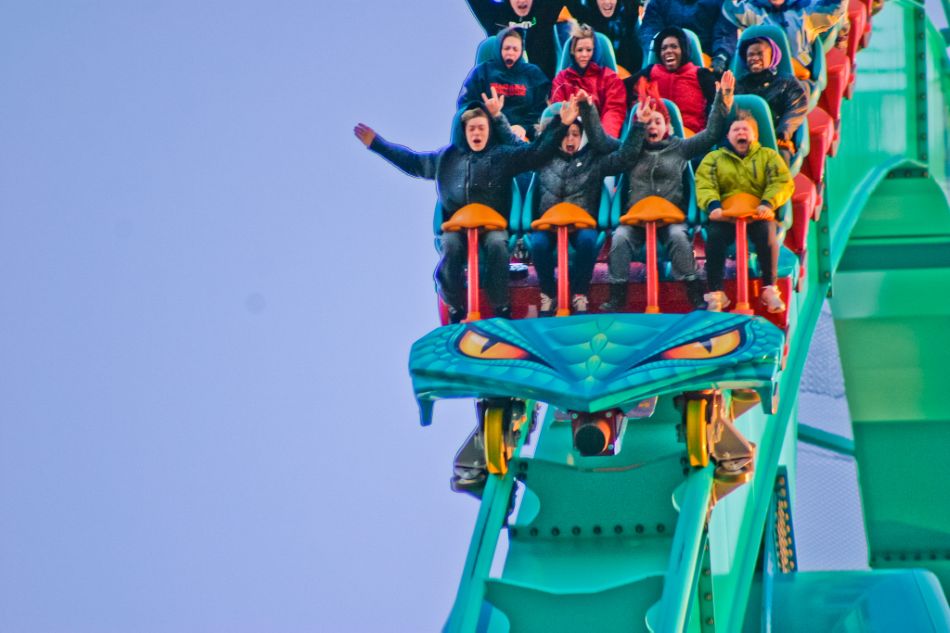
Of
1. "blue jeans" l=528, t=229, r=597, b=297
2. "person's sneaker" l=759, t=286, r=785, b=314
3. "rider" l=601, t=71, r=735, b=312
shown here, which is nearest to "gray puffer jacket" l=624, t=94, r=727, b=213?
"rider" l=601, t=71, r=735, b=312

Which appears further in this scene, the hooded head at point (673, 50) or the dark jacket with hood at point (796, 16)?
the dark jacket with hood at point (796, 16)

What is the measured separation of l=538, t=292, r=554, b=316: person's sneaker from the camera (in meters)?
8.91

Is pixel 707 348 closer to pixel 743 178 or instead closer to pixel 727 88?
pixel 743 178

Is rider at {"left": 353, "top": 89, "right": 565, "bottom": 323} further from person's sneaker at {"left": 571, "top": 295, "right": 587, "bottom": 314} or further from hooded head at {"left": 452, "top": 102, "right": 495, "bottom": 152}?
person's sneaker at {"left": 571, "top": 295, "right": 587, "bottom": 314}

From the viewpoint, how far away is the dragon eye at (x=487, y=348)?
8.38 m

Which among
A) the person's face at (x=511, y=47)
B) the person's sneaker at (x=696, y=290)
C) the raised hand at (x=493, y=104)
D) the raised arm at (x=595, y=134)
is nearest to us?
the person's sneaker at (x=696, y=290)

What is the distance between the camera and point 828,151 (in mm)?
10023

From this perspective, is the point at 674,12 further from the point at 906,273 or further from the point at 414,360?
the point at 906,273

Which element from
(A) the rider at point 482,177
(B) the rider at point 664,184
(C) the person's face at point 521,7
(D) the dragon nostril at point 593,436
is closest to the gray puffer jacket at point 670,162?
(B) the rider at point 664,184

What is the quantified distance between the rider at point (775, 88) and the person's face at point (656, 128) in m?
0.59

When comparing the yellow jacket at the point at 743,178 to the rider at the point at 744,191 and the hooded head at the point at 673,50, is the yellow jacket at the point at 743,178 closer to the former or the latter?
the rider at the point at 744,191

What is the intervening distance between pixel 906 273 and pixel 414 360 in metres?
6.16

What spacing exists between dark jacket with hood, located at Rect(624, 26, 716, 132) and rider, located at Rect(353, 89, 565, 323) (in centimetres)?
72

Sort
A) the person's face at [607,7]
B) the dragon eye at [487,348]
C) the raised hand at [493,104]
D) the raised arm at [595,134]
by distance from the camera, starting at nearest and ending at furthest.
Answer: the dragon eye at [487,348], the raised arm at [595,134], the raised hand at [493,104], the person's face at [607,7]
